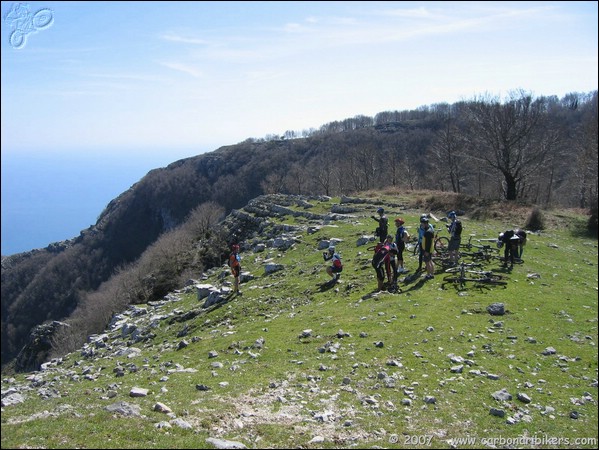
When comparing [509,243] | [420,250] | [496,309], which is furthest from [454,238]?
[496,309]

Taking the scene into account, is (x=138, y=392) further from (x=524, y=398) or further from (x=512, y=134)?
(x=512, y=134)

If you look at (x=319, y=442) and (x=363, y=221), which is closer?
(x=319, y=442)

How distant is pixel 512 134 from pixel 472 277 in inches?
1383

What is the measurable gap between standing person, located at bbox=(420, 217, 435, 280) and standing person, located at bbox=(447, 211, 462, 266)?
4.06 ft

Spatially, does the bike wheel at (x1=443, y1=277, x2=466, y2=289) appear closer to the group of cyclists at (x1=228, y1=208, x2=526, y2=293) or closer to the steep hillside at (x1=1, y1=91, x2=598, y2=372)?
the group of cyclists at (x1=228, y1=208, x2=526, y2=293)

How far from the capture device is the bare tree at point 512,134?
48.9m

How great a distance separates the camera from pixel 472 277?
2142 centimetres

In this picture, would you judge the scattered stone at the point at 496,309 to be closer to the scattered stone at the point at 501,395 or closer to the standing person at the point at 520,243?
the scattered stone at the point at 501,395

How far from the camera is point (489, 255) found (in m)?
24.3

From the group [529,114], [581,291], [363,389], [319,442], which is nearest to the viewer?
[319,442]

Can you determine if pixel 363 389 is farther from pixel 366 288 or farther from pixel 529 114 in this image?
pixel 529 114

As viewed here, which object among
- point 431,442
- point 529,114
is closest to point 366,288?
point 431,442

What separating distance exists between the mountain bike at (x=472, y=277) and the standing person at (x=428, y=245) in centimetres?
99

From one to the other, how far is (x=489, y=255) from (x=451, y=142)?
57823 mm
